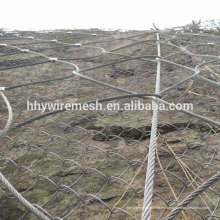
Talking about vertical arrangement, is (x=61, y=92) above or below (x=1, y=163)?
above

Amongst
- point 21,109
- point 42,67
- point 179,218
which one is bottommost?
point 179,218

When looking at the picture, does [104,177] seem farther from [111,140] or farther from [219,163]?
[219,163]

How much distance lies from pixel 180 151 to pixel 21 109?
943 millimetres

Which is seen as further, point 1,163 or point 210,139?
point 210,139

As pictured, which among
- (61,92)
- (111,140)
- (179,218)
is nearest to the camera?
(179,218)

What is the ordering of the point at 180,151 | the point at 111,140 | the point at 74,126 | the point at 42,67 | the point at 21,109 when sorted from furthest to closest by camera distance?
the point at 42,67
the point at 21,109
the point at 74,126
the point at 111,140
the point at 180,151

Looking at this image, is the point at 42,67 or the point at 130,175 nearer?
the point at 130,175

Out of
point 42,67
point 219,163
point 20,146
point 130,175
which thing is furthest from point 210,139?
point 42,67

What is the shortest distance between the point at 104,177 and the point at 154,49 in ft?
6.15

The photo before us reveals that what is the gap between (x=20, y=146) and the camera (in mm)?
1207

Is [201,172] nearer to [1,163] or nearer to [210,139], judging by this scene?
[210,139]

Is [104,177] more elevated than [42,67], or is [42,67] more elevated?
[42,67]

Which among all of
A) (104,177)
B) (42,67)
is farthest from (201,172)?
(42,67)

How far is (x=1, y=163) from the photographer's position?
3.56ft
